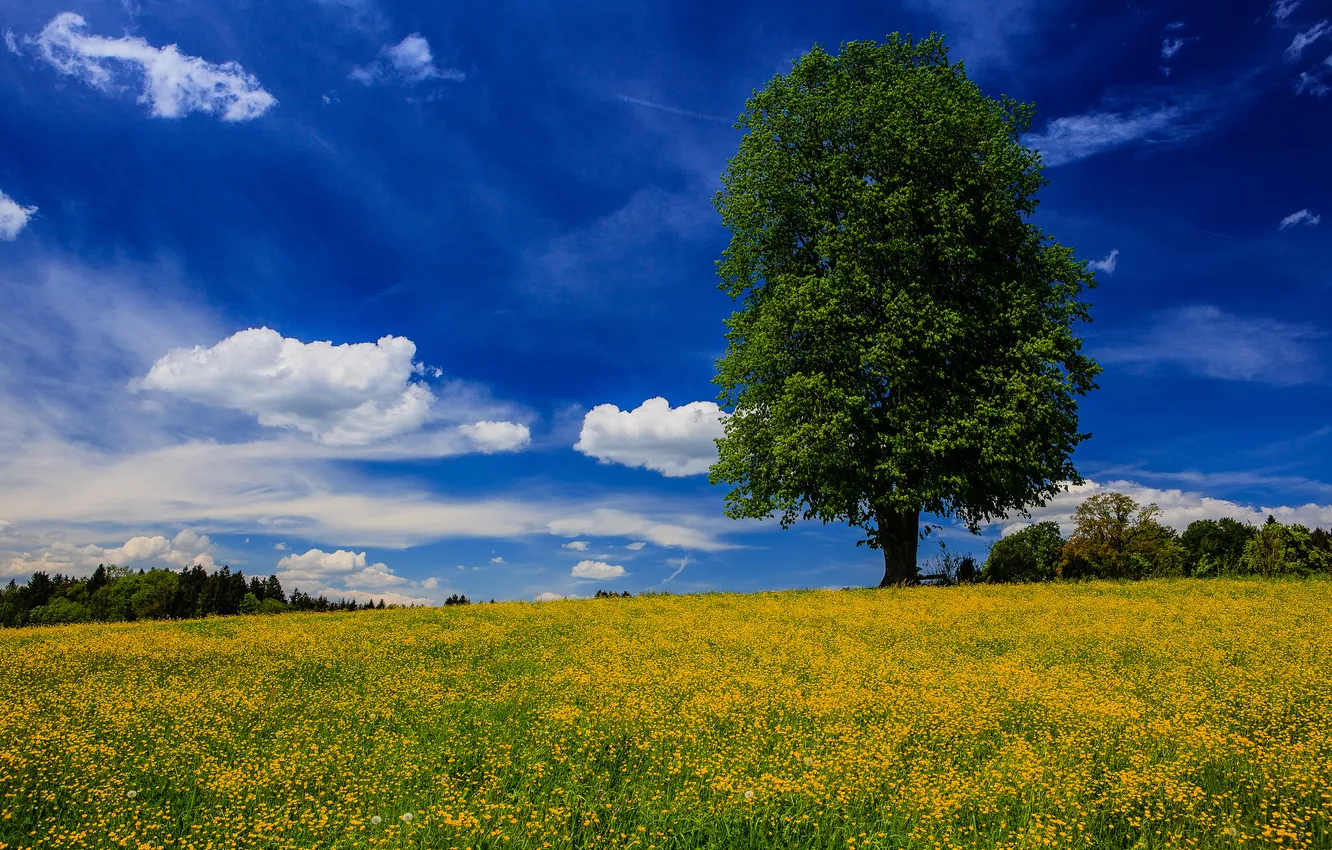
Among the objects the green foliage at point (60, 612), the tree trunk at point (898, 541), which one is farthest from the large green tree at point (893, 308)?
the green foliage at point (60, 612)

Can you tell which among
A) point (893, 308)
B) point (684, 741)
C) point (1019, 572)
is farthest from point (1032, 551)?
point (684, 741)

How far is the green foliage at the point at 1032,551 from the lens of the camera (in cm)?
3969

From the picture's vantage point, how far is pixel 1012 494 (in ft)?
89.2

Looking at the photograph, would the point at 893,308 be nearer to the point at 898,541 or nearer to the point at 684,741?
the point at 898,541

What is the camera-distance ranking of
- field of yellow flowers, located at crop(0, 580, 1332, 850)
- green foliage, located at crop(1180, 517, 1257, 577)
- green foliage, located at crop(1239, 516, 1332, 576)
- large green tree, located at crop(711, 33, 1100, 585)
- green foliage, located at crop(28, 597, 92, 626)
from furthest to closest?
1. green foliage, located at crop(1180, 517, 1257, 577)
2. green foliage, located at crop(28, 597, 92, 626)
3. green foliage, located at crop(1239, 516, 1332, 576)
4. large green tree, located at crop(711, 33, 1100, 585)
5. field of yellow flowers, located at crop(0, 580, 1332, 850)

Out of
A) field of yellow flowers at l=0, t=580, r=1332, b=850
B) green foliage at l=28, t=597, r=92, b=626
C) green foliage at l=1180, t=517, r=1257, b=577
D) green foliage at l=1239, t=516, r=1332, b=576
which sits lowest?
field of yellow flowers at l=0, t=580, r=1332, b=850

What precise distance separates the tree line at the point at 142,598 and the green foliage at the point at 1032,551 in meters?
31.0

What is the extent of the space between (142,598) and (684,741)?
47.0 meters

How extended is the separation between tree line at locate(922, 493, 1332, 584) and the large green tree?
6453 mm

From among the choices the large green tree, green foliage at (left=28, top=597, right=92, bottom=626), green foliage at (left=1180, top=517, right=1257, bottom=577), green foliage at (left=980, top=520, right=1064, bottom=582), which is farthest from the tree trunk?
green foliage at (left=28, top=597, right=92, bottom=626)

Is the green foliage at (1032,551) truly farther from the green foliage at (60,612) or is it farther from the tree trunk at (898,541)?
the green foliage at (60,612)

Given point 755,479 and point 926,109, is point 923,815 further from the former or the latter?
point 926,109

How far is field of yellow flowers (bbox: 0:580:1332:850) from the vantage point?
6.39m

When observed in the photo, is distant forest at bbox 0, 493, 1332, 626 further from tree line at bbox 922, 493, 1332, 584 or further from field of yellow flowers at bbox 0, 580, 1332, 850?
field of yellow flowers at bbox 0, 580, 1332, 850
